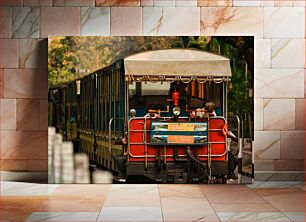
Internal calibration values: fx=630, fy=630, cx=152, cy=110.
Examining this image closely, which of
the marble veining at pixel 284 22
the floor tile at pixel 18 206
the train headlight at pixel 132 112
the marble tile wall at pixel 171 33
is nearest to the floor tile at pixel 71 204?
the floor tile at pixel 18 206

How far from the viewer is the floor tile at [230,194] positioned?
8258 millimetres

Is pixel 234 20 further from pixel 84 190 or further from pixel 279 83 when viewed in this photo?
pixel 84 190

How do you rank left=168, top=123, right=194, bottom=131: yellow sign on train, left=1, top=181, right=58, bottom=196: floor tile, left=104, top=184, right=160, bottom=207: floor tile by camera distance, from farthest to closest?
left=168, top=123, right=194, bottom=131: yellow sign on train < left=1, top=181, right=58, bottom=196: floor tile < left=104, top=184, right=160, bottom=207: floor tile

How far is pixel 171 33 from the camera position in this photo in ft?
33.0

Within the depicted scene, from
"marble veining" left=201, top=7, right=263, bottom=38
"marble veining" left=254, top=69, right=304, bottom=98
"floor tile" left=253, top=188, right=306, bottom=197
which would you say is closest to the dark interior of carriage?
"marble veining" left=254, top=69, right=304, bottom=98

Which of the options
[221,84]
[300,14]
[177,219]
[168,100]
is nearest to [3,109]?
[168,100]

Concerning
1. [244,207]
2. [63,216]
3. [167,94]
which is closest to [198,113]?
[167,94]

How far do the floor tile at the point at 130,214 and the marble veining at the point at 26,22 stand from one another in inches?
148

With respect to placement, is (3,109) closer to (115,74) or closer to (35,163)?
(35,163)

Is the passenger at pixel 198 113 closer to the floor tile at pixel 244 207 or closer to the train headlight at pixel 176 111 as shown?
the train headlight at pixel 176 111

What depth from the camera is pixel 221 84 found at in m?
9.83

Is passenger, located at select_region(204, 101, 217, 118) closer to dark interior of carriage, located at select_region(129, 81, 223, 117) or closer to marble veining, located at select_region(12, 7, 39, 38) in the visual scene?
dark interior of carriage, located at select_region(129, 81, 223, 117)

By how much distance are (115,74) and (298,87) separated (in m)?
2.94

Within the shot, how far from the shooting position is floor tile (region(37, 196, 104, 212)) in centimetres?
751
